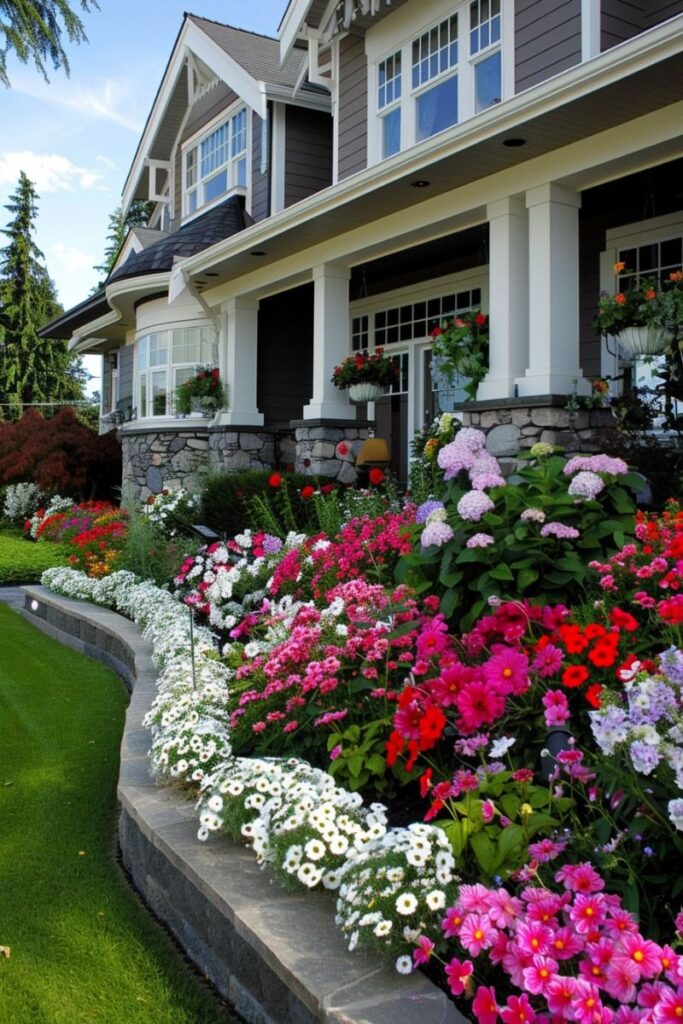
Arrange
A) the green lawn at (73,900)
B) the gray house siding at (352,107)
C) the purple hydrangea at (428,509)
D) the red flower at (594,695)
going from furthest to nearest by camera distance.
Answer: the gray house siding at (352,107) → the purple hydrangea at (428,509) → the green lawn at (73,900) → the red flower at (594,695)

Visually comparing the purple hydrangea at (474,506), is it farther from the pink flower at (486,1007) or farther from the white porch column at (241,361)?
the white porch column at (241,361)

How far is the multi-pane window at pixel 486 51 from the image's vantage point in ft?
28.3

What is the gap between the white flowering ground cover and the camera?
1961mm

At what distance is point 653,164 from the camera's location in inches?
261

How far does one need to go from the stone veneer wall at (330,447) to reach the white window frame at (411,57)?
9.36 feet

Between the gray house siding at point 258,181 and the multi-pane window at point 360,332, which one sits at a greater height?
the gray house siding at point 258,181

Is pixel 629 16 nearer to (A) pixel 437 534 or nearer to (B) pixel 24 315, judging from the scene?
(A) pixel 437 534

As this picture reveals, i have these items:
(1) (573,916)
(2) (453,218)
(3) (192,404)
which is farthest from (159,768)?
(3) (192,404)

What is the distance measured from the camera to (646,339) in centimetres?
640

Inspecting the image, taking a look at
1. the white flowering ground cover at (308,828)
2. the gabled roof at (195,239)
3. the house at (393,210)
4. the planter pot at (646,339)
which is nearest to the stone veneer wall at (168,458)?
the house at (393,210)

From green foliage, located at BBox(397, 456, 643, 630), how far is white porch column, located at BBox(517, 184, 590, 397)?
330cm

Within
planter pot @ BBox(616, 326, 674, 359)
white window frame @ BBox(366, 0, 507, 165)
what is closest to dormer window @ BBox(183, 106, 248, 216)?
white window frame @ BBox(366, 0, 507, 165)

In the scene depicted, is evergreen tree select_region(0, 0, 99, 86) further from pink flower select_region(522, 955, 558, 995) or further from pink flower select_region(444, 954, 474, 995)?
pink flower select_region(522, 955, 558, 995)

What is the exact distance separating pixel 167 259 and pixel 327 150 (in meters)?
2.79
